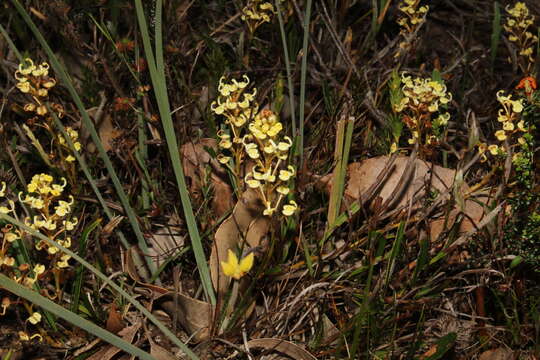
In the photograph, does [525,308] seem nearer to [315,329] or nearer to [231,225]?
[315,329]

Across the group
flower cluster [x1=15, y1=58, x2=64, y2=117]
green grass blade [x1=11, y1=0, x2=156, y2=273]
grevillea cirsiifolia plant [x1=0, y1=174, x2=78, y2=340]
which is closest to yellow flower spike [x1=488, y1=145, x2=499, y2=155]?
green grass blade [x1=11, y1=0, x2=156, y2=273]

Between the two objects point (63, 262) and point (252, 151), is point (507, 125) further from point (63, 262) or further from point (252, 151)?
point (63, 262)

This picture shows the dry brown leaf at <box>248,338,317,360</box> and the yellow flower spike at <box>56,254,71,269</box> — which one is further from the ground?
the yellow flower spike at <box>56,254,71,269</box>

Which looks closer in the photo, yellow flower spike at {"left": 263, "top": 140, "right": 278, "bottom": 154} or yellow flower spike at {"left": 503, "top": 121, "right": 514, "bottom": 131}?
yellow flower spike at {"left": 263, "top": 140, "right": 278, "bottom": 154}

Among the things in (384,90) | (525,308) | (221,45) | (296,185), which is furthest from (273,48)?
(525,308)

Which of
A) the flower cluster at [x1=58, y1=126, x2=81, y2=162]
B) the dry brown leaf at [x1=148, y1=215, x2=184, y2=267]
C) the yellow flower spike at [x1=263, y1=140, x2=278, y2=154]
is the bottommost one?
the dry brown leaf at [x1=148, y1=215, x2=184, y2=267]

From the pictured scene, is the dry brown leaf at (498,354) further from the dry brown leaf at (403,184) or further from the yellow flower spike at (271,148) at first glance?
the yellow flower spike at (271,148)

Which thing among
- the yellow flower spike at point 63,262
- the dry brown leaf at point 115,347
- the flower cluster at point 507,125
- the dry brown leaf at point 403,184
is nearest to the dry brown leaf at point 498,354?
the dry brown leaf at point 403,184

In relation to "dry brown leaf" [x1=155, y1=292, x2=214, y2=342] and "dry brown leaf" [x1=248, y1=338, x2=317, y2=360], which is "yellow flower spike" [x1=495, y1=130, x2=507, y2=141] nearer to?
"dry brown leaf" [x1=248, y1=338, x2=317, y2=360]
